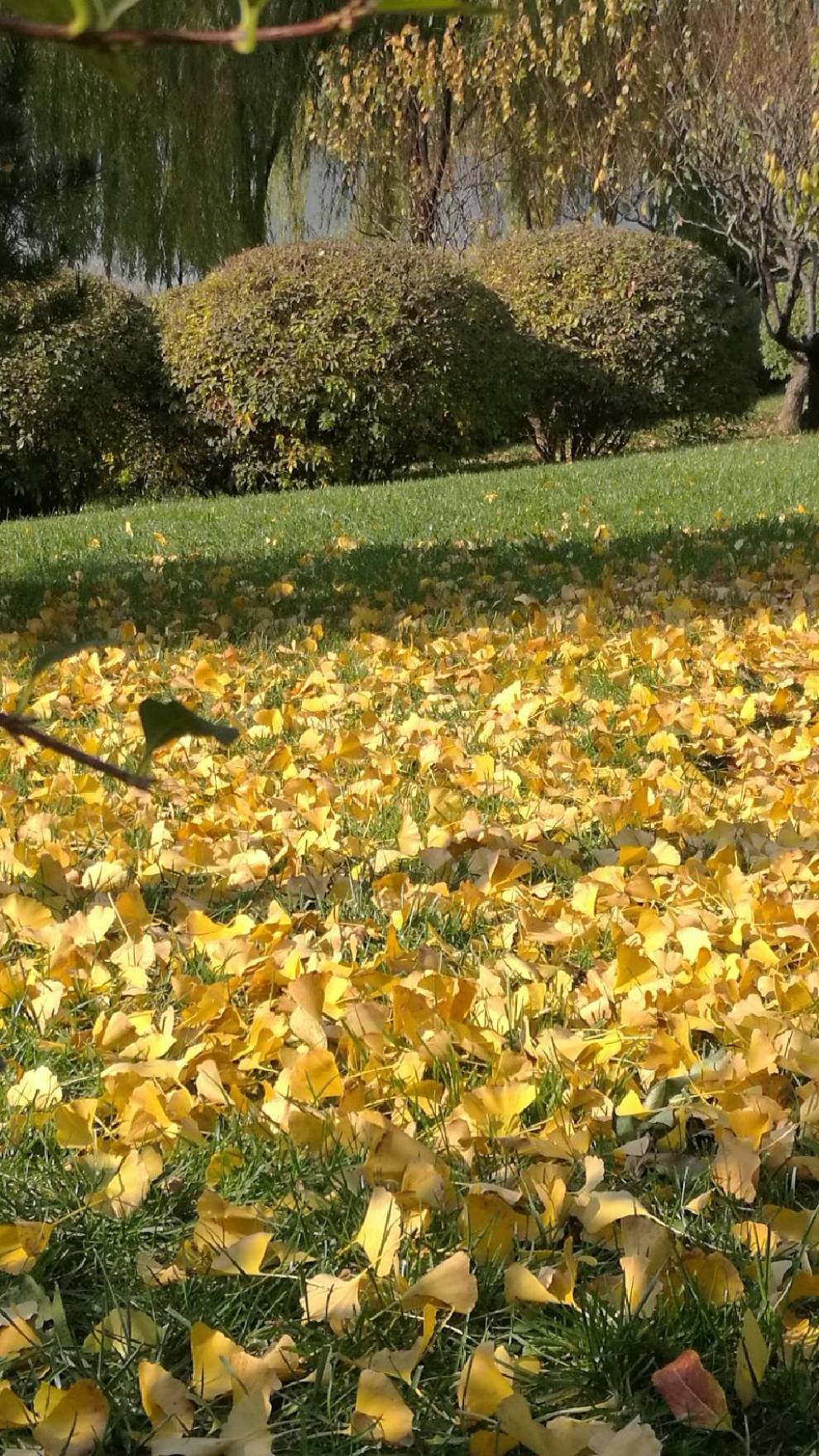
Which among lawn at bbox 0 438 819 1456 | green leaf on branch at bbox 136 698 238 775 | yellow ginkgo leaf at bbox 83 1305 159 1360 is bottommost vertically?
lawn at bbox 0 438 819 1456

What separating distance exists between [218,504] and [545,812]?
7379 mm

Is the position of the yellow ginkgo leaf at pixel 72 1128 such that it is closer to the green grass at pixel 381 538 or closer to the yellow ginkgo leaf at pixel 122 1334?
the yellow ginkgo leaf at pixel 122 1334

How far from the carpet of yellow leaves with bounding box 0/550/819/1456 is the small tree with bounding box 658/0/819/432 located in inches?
388

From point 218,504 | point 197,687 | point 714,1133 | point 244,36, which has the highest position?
point 244,36

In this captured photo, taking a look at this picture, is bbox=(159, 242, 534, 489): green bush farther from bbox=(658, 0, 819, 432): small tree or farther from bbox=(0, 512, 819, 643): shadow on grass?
bbox=(0, 512, 819, 643): shadow on grass

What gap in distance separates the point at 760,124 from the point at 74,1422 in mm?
13991

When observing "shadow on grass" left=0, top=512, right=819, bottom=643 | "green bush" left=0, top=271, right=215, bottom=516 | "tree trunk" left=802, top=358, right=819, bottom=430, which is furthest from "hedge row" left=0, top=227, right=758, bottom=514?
"tree trunk" left=802, top=358, right=819, bottom=430

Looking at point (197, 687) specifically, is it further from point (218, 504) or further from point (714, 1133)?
point (218, 504)

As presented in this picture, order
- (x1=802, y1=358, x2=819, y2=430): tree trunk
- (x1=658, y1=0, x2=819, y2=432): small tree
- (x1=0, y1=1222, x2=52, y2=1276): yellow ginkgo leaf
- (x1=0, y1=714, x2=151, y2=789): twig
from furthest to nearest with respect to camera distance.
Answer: (x1=802, y1=358, x2=819, y2=430): tree trunk < (x1=658, y1=0, x2=819, y2=432): small tree < (x1=0, y1=1222, x2=52, y2=1276): yellow ginkgo leaf < (x1=0, y1=714, x2=151, y2=789): twig

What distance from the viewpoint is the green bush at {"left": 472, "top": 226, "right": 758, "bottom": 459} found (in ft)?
44.5

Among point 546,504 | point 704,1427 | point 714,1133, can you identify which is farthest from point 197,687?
point 546,504

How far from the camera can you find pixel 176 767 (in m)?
3.13

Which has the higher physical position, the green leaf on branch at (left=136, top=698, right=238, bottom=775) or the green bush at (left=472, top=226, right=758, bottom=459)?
the green leaf on branch at (left=136, top=698, right=238, bottom=775)

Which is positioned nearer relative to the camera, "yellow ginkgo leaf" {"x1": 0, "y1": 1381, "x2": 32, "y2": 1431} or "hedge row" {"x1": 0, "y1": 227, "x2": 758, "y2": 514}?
"yellow ginkgo leaf" {"x1": 0, "y1": 1381, "x2": 32, "y2": 1431}
